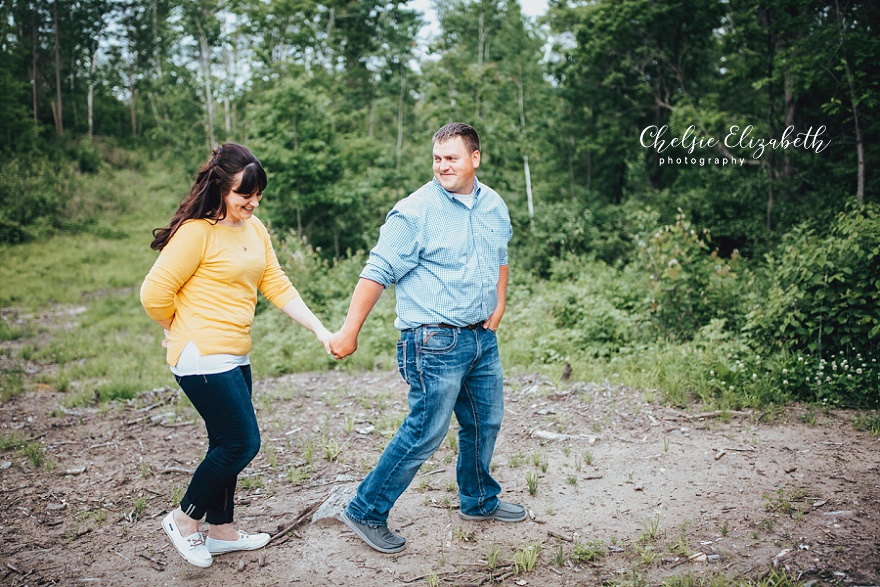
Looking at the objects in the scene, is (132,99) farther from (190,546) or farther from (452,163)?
(452,163)

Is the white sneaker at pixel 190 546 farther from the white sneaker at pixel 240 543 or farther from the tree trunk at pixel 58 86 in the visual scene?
the tree trunk at pixel 58 86

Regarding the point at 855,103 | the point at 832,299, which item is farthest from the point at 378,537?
the point at 855,103

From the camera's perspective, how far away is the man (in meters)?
2.92

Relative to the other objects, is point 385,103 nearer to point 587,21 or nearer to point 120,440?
point 587,21

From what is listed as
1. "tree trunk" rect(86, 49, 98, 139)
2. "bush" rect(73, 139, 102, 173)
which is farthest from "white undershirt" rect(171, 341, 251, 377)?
"tree trunk" rect(86, 49, 98, 139)

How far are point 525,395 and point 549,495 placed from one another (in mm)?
2032

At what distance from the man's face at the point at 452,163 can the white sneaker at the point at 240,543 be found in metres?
2.23

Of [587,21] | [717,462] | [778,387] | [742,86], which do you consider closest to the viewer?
[717,462]

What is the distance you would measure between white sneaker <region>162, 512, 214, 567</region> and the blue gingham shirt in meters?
1.59

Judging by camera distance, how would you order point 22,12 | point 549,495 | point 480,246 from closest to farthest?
point 480,246
point 549,495
point 22,12

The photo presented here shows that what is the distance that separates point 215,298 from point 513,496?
229 centimetres

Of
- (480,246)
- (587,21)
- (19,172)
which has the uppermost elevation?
(587,21)

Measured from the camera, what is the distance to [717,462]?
4117 mm

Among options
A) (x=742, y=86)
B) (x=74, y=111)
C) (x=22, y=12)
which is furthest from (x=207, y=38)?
(x=742, y=86)
